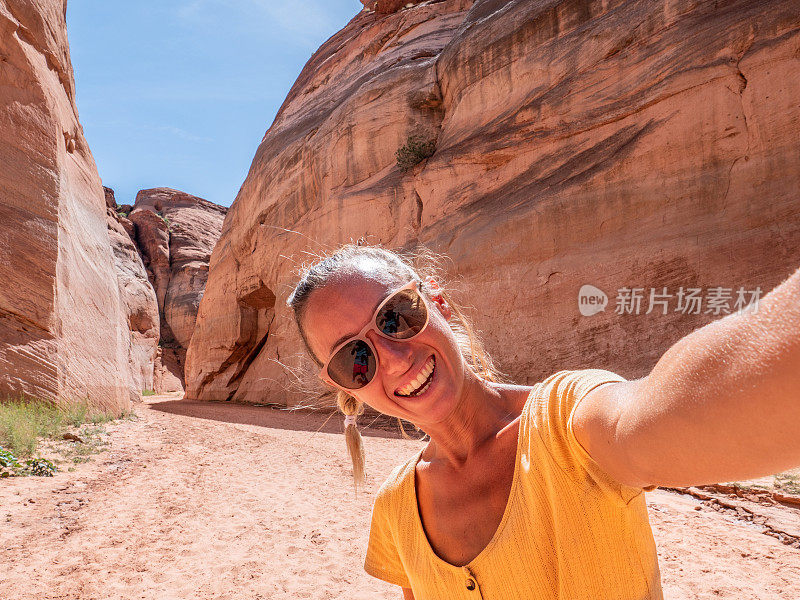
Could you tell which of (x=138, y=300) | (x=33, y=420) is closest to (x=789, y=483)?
(x=33, y=420)

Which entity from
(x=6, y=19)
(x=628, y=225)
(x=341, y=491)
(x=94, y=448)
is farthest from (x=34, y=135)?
(x=628, y=225)

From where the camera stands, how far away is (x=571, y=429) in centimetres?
81

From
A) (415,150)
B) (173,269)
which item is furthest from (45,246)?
(173,269)

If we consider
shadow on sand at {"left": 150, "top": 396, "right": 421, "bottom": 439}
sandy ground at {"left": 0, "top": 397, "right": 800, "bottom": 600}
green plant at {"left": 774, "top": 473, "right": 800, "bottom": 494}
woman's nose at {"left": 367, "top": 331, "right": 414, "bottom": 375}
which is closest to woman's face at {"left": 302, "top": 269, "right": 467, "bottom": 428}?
woman's nose at {"left": 367, "top": 331, "right": 414, "bottom": 375}

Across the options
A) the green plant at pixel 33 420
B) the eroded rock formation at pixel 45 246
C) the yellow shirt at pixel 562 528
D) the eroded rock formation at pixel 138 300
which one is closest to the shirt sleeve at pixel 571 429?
the yellow shirt at pixel 562 528

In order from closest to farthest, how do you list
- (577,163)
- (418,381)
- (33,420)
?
1. (418,381)
2. (33,420)
3. (577,163)

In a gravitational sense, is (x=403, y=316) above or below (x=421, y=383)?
above

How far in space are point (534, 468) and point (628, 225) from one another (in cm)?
855

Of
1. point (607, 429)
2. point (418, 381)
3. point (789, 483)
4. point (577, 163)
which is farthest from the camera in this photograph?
point (577, 163)

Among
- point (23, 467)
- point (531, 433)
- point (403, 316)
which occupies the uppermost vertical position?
point (403, 316)

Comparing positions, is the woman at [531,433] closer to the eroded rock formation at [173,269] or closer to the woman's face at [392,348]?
the woman's face at [392,348]

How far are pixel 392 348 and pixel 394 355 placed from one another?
2cm

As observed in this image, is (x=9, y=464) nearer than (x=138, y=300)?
Yes

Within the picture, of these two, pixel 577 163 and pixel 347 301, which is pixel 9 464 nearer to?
pixel 347 301
